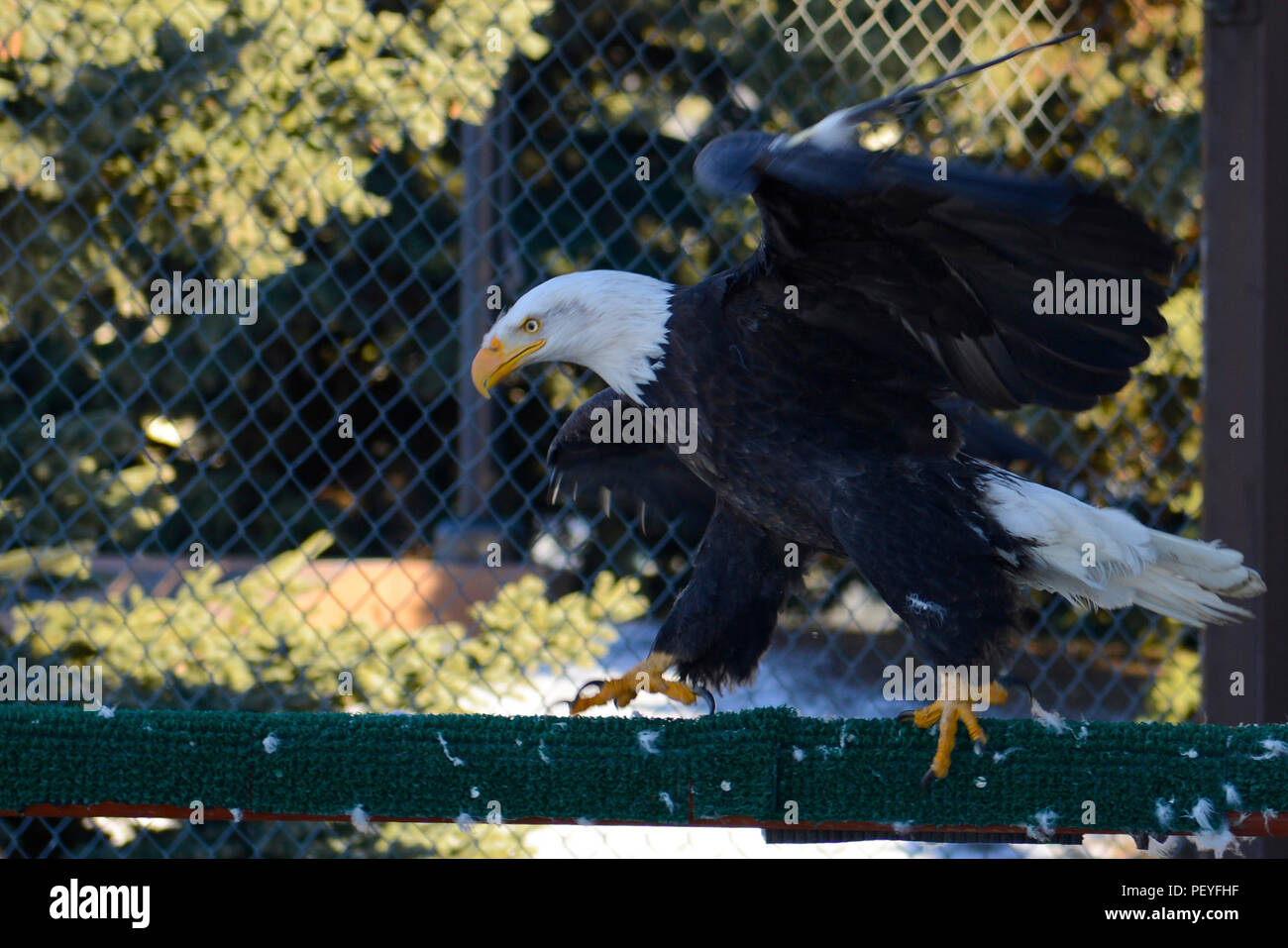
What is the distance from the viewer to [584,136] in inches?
142

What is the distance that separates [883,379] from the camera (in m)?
1.74

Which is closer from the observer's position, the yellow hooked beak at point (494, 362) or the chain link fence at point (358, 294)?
the yellow hooked beak at point (494, 362)

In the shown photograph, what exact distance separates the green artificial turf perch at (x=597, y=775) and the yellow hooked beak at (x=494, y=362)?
606 mm

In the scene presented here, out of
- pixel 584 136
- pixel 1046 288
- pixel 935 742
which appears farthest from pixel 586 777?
pixel 584 136

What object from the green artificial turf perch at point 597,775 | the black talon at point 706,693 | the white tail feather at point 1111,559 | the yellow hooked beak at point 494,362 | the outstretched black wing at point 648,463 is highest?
the yellow hooked beak at point 494,362

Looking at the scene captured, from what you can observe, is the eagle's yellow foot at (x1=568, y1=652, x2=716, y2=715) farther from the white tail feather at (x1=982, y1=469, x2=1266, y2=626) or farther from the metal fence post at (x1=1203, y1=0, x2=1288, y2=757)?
the metal fence post at (x1=1203, y1=0, x2=1288, y2=757)

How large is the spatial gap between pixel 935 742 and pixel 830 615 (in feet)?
8.50

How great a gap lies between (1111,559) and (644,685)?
77 centimetres

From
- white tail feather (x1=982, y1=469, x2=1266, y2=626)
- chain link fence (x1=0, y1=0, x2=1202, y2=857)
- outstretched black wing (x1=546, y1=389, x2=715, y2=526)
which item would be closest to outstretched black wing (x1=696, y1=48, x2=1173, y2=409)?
white tail feather (x1=982, y1=469, x2=1266, y2=626)

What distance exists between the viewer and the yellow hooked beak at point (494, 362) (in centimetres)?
184

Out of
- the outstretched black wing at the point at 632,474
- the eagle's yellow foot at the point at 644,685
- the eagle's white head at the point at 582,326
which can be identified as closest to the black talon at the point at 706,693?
the eagle's yellow foot at the point at 644,685

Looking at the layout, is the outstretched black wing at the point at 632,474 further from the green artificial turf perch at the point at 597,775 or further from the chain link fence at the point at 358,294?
the green artificial turf perch at the point at 597,775

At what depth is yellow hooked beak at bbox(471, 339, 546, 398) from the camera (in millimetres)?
1844

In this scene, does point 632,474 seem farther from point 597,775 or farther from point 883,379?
point 597,775
